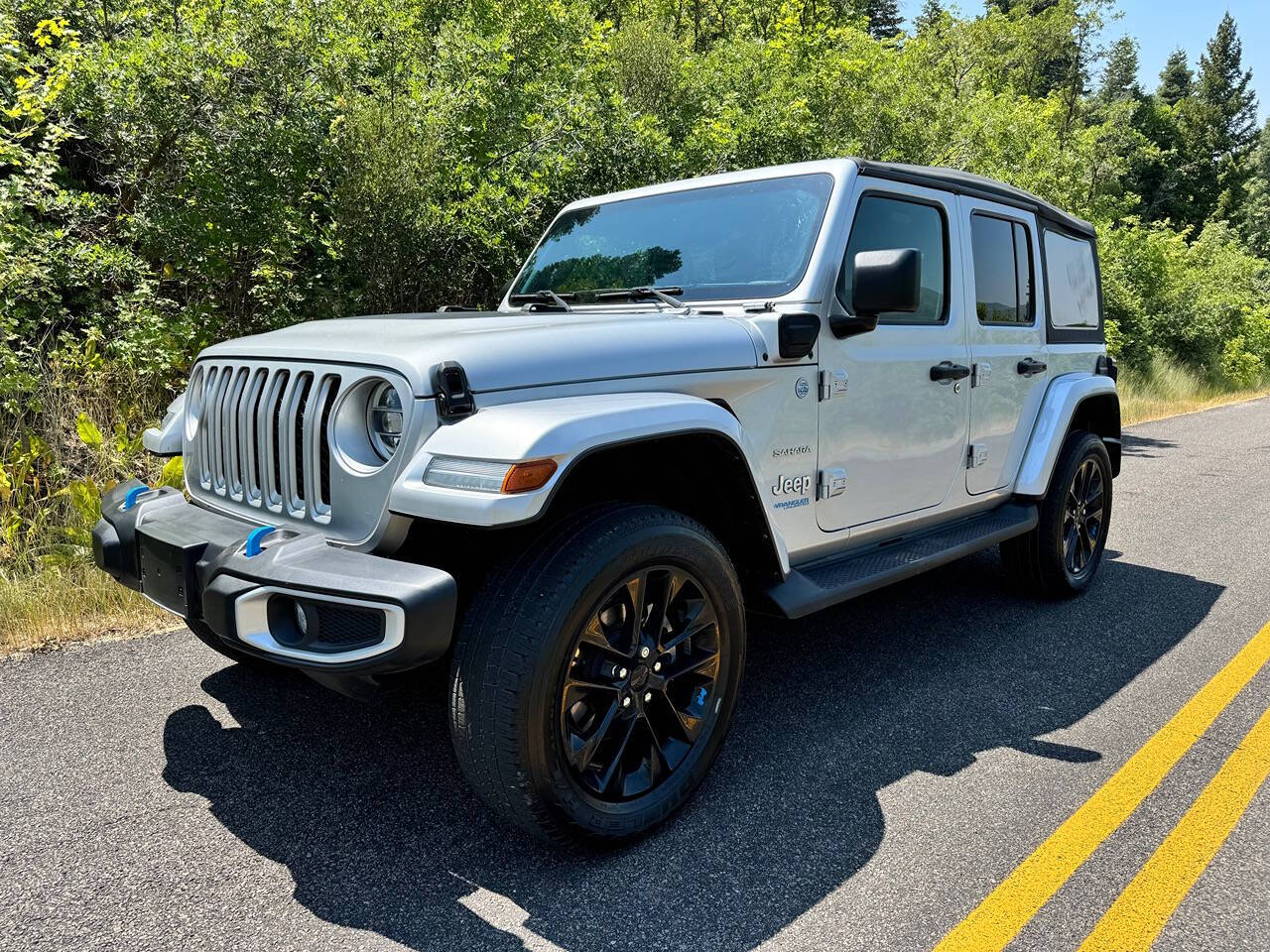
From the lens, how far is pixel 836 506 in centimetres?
340

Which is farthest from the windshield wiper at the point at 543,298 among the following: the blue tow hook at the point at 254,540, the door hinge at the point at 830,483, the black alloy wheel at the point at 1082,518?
the black alloy wheel at the point at 1082,518

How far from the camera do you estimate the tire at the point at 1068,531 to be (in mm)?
4664

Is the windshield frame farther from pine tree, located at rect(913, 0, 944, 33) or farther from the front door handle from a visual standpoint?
Answer: pine tree, located at rect(913, 0, 944, 33)

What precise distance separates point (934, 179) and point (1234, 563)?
355 centimetres

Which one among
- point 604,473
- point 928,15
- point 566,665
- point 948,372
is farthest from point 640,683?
point 928,15

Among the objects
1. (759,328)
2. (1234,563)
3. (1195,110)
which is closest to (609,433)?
(759,328)

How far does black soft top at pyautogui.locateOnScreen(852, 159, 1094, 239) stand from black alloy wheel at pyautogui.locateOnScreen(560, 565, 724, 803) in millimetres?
1919

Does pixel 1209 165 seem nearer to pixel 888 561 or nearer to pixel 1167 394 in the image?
pixel 1167 394

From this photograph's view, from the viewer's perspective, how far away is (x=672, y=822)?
8.84ft

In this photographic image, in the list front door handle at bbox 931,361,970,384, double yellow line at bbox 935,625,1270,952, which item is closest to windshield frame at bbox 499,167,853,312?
front door handle at bbox 931,361,970,384

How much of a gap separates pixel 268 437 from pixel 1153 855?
2.79 metres

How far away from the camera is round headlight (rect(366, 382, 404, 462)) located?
2.48 metres

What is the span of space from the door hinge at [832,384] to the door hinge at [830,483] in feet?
0.91

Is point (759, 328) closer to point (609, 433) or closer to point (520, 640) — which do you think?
point (609, 433)
